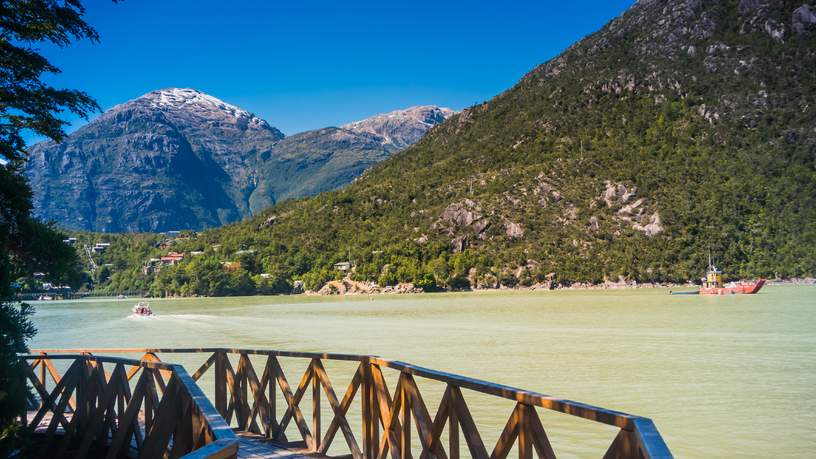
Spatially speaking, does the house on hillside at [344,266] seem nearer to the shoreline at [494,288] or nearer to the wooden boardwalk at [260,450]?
the shoreline at [494,288]

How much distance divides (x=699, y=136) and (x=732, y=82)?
14.9 metres

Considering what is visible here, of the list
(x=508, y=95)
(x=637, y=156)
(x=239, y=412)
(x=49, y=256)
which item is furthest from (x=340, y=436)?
(x=508, y=95)

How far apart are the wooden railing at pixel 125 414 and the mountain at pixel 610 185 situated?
109 meters

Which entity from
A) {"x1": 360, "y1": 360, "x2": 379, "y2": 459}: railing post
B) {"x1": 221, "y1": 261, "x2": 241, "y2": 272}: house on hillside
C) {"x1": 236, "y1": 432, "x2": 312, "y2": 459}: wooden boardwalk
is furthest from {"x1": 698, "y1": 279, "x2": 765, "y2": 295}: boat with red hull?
{"x1": 221, "y1": 261, "x2": 241, "y2": 272}: house on hillside

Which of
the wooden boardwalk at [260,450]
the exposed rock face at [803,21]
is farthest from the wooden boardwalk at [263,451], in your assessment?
the exposed rock face at [803,21]

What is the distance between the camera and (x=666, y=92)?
462 feet

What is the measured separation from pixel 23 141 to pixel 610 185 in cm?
12248

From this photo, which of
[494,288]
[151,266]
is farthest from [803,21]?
[151,266]

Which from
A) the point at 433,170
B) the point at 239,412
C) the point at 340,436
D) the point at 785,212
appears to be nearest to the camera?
the point at 239,412

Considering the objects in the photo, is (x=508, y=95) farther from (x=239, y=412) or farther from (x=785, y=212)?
(x=239, y=412)

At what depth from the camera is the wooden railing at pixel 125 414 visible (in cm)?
637

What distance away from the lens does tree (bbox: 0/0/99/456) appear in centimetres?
940

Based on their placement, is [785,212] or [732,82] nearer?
[785,212]

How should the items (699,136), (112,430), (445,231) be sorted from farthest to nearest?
(445,231) → (699,136) → (112,430)
